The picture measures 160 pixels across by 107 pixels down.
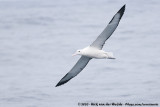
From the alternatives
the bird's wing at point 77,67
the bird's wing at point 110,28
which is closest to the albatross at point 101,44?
the bird's wing at point 110,28

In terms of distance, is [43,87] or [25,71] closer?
[43,87]

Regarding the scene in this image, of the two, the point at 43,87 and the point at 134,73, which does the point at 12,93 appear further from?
the point at 134,73

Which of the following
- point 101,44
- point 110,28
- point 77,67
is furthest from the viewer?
point 77,67

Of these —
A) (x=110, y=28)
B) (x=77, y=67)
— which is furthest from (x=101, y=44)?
(x=77, y=67)

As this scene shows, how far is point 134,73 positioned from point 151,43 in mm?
7771

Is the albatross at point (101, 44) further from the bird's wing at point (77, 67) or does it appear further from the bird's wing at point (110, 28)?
the bird's wing at point (77, 67)

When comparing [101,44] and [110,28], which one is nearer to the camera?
[110,28]

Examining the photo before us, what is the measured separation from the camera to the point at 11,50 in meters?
36.6

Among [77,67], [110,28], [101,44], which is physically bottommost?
[77,67]

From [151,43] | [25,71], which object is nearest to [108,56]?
[25,71]

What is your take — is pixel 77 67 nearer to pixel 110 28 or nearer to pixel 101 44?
pixel 101 44

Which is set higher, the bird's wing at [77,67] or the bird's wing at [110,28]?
the bird's wing at [110,28]

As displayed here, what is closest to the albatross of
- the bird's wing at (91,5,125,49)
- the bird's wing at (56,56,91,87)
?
the bird's wing at (91,5,125,49)

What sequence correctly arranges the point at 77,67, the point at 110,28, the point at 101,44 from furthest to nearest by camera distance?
the point at 77,67 < the point at 101,44 < the point at 110,28
